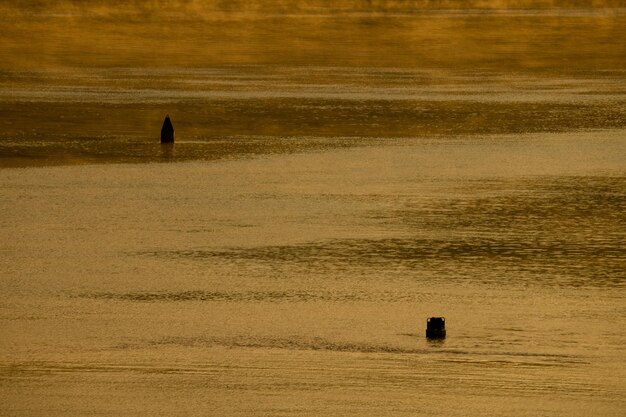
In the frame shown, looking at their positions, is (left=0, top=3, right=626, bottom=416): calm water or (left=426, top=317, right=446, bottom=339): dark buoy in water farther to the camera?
(left=426, top=317, right=446, bottom=339): dark buoy in water

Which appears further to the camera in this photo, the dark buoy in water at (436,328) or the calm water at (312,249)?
the dark buoy in water at (436,328)

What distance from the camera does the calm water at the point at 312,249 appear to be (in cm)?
1722

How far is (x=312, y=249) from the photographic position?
81.6 ft

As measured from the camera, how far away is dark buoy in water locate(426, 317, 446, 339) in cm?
1900

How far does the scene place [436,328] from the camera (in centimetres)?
1902

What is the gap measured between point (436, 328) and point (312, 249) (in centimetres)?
602

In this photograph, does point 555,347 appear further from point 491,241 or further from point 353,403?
point 491,241

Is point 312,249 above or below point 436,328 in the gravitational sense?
below

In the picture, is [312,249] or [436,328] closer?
[436,328]

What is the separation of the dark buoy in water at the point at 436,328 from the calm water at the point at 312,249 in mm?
129

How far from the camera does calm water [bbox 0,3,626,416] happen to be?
17.2 metres

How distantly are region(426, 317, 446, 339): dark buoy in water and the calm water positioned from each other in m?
0.13

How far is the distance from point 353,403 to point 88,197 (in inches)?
555

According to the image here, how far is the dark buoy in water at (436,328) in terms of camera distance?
19000 mm
